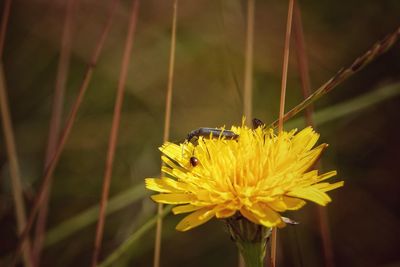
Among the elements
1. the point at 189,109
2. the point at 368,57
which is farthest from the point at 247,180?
the point at 189,109

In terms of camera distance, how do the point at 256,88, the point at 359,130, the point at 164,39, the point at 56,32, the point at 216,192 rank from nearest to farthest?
the point at 216,192
the point at 359,130
the point at 256,88
the point at 164,39
the point at 56,32

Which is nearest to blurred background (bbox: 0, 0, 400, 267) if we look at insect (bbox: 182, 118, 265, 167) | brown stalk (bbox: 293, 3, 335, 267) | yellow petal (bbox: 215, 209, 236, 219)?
brown stalk (bbox: 293, 3, 335, 267)

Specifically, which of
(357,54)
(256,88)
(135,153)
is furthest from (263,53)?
(135,153)

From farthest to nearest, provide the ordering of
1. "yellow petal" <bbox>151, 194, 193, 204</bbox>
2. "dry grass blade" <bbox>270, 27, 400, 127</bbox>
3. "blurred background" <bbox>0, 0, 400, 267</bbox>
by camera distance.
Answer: "blurred background" <bbox>0, 0, 400, 267</bbox> → "yellow petal" <bbox>151, 194, 193, 204</bbox> → "dry grass blade" <bbox>270, 27, 400, 127</bbox>

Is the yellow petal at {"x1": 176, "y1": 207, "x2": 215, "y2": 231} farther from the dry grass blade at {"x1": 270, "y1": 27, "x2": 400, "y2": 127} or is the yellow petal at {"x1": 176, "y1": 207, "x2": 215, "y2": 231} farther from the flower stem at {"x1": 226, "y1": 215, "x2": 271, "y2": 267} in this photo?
the dry grass blade at {"x1": 270, "y1": 27, "x2": 400, "y2": 127}

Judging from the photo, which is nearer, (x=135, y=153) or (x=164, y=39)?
(x=135, y=153)

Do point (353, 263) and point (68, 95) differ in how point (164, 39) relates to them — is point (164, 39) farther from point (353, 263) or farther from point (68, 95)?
point (353, 263)

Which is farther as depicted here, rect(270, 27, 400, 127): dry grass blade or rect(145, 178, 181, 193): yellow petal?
rect(145, 178, 181, 193): yellow petal
